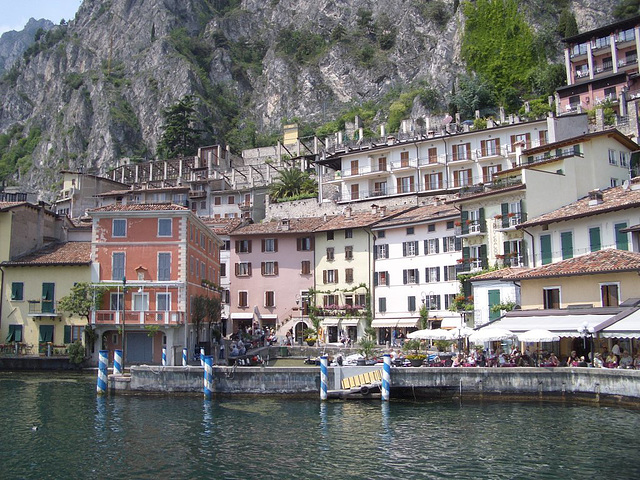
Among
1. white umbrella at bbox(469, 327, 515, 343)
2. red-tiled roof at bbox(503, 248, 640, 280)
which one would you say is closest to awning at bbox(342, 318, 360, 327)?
red-tiled roof at bbox(503, 248, 640, 280)

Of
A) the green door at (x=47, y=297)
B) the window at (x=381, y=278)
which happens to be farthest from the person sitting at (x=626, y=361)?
the green door at (x=47, y=297)

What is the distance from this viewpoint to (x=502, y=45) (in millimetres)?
91312

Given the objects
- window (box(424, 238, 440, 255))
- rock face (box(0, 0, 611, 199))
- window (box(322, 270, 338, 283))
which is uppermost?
rock face (box(0, 0, 611, 199))

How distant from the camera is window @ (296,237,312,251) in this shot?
6319cm

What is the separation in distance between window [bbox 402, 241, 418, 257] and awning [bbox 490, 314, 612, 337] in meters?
18.2

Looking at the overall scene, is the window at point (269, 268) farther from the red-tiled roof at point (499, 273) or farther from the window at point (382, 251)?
the red-tiled roof at point (499, 273)

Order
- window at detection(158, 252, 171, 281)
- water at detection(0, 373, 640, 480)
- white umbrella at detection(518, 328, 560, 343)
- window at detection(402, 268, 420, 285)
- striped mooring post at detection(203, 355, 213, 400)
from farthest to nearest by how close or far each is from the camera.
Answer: window at detection(402, 268, 420, 285) < window at detection(158, 252, 171, 281) < striped mooring post at detection(203, 355, 213, 400) < white umbrella at detection(518, 328, 560, 343) < water at detection(0, 373, 640, 480)

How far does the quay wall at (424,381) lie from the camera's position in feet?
98.7

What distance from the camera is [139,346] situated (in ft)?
153

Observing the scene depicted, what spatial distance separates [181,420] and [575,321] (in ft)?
63.1

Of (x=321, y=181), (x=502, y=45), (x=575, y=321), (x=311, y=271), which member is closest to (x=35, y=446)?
(x=575, y=321)

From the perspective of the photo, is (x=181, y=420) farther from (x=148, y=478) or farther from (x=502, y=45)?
(x=502, y=45)

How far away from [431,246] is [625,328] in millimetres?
24964

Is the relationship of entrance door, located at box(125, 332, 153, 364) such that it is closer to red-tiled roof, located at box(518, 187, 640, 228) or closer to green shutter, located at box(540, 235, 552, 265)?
red-tiled roof, located at box(518, 187, 640, 228)
